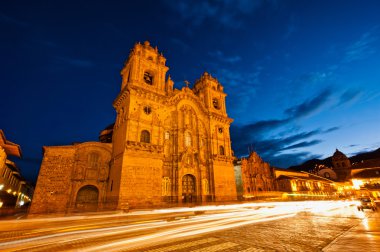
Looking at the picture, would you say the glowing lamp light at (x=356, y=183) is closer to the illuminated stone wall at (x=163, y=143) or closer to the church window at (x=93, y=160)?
the illuminated stone wall at (x=163, y=143)

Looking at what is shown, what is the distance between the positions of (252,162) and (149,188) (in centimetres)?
3365

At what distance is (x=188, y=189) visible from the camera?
2883 cm

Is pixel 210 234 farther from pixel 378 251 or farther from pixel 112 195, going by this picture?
pixel 112 195

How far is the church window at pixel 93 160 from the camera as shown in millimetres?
25250

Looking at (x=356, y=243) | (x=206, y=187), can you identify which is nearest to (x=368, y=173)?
(x=206, y=187)

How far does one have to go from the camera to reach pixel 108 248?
212 inches

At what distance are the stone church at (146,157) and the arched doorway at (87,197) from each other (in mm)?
112

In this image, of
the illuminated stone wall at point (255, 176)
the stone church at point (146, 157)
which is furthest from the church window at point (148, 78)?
the illuminated stone wall at point (255, 176)

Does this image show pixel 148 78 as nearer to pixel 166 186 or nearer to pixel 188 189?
pixel 166 186

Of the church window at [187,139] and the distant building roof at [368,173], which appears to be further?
the distant building roof at [368,173]

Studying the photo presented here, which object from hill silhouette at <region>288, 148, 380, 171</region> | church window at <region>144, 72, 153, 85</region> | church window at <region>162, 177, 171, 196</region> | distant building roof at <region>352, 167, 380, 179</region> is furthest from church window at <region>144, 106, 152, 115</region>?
hill silhouette at <region>288, 148, 380, 171</region>

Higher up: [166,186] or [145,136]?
[145,136]

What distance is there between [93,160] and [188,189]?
14.3m

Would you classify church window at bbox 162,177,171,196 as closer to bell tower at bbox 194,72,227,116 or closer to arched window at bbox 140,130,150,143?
arched window at bbox 140,130,150,143
